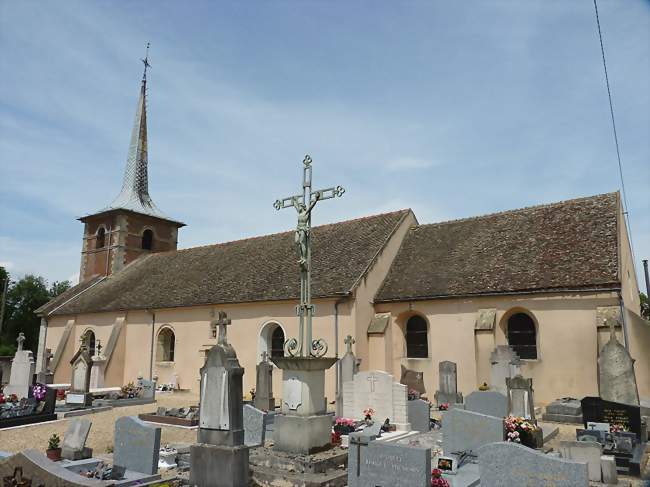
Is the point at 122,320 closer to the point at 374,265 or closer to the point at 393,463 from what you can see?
the point at 374,265

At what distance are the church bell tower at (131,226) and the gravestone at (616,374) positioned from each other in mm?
26696

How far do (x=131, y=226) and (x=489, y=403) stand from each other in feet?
84.4

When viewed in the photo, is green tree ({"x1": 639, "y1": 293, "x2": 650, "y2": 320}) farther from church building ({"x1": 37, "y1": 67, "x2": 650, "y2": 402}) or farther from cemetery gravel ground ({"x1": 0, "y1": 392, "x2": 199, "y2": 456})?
cemetery gravel ground ({"x1": 0, "y1": 392, "x2": 199, "y2": 456})

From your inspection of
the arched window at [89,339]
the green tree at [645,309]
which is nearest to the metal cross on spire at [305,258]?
the arched window at [89,339]

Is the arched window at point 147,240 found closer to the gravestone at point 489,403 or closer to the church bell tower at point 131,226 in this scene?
the church bell tower at point 131,226

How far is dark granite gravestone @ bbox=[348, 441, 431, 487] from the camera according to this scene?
6574mm

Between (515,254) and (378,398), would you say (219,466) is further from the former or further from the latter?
(515,254)

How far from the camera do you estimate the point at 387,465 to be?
6812mm

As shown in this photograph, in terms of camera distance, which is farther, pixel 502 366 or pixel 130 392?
pixel 130 392

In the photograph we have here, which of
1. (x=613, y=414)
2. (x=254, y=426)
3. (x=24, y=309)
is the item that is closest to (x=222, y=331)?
(x=254, y=426)

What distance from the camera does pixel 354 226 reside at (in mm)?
23469

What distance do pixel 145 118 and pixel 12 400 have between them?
23.0 m

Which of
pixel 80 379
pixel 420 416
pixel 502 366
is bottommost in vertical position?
pixel 420 416

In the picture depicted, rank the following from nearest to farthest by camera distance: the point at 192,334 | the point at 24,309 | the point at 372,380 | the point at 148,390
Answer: the point at 372,380, the point at 148,390, the point at 192,334, the point at 24,309
